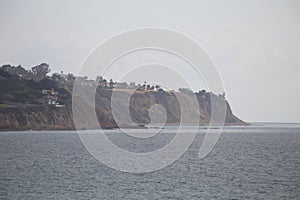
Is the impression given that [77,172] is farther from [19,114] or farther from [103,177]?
[19,114]

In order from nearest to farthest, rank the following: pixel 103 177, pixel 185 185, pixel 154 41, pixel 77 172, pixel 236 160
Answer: pixel 185 185 < pixel 103 177 < pixel 77 172 < pixel 236 160 < pixel 154 41

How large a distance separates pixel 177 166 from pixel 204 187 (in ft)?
79.0

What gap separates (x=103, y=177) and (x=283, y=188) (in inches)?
961

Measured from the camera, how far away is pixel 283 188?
192 feet

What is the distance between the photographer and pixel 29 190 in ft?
183

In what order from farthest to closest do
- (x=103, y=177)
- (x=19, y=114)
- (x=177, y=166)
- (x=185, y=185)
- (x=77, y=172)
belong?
(x=19, y=114)
(x=177, y=166)
(x=77, y=172)
(x=103, y=177)
(x=185, y=185)

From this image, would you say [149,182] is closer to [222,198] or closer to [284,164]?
[222,198]

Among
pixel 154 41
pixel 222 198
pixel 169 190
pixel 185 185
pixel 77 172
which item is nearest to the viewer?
pixel 222 198

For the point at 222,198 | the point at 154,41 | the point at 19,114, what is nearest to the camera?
the point at 222,198

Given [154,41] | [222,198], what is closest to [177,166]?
[222,198]

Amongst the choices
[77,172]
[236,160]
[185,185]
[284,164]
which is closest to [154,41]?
[236,160]

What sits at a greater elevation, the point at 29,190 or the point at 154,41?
the point at 154,41

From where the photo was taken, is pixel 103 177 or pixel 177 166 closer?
pixel 103 177

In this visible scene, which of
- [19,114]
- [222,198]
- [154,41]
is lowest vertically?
[222,198]
